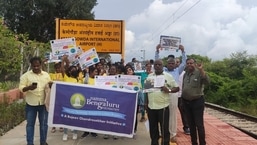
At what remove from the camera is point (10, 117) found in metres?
10.2

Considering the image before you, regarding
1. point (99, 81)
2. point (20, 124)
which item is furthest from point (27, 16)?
point (99, 81)

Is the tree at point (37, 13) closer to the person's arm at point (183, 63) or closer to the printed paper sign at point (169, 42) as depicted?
the printed paper sign at point (169, 42)

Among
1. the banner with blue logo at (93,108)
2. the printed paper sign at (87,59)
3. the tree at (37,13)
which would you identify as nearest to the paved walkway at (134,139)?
the banner with blue logo at (93,108)

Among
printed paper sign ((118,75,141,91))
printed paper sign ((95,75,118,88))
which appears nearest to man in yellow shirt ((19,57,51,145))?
printed paper sign ((95,75,118,88))

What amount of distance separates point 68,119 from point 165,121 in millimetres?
2001

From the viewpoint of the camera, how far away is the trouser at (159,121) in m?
6.94

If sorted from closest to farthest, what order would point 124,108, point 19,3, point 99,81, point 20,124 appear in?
point 124,108, point 99,81, point 20,124, point 19,3

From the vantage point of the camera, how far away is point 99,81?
8164mm

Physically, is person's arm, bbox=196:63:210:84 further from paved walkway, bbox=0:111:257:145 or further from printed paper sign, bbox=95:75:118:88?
printed paper sign, bbox=95:75:118:88

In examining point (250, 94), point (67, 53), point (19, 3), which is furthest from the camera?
point (19, 3)

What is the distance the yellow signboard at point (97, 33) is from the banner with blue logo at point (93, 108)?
24.7 feet

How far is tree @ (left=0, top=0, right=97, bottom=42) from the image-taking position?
32.0 m

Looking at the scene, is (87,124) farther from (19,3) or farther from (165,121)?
(19,3)

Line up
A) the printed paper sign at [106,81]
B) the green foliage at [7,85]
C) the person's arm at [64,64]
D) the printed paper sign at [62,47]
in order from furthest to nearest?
the green foliage at [7,85]
the printed paper sign at [62,47]
the person's arm at [64,64]
the printed paper sign at [106,81]
